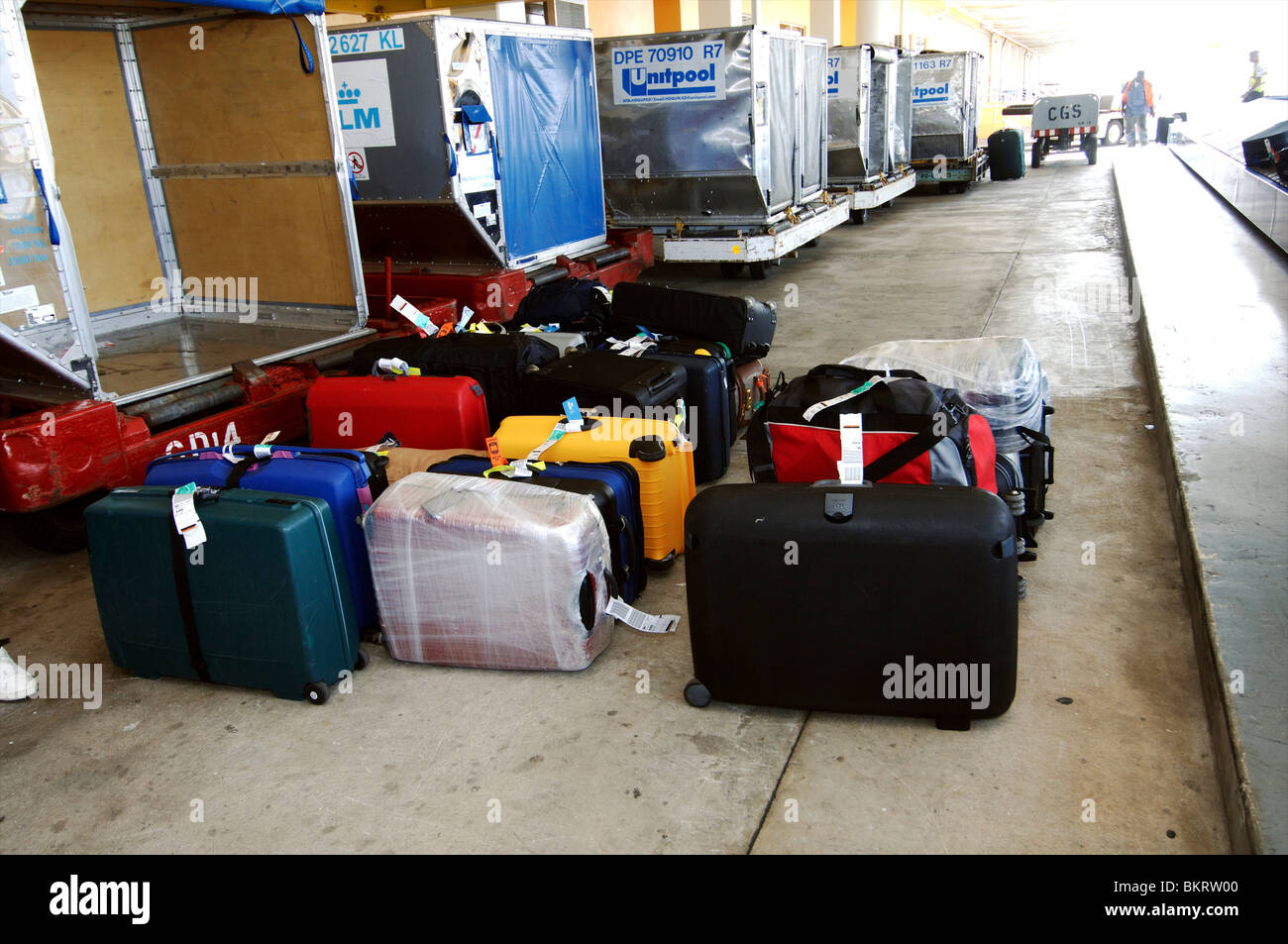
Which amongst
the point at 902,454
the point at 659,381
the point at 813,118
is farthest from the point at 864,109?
the point at 902,454

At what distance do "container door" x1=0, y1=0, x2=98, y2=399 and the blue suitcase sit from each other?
0.97m

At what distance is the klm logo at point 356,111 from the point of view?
6.64 meters

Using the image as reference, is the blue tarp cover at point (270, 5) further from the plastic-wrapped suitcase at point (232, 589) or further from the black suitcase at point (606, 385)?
the plastic-wrapped suitcase at point (232, 589)

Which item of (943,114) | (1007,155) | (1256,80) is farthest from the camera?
(1256,80)

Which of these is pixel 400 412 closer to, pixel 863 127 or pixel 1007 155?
pixel 863 127

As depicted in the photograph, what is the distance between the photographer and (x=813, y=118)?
1110cm

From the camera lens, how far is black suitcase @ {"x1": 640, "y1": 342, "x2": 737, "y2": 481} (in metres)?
4.54

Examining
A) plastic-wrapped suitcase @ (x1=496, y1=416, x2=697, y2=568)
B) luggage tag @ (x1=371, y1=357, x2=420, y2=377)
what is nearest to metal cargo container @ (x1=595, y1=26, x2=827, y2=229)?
luggage tag @ (x1=371, y1=357, x2=420, y2=377)

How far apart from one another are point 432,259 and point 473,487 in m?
4.49

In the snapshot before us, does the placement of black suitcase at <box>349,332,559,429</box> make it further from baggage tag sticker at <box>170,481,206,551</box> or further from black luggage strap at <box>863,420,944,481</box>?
black luggage strap at <box>863,420,944,481</box>

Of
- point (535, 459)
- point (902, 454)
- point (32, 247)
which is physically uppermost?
point (32, 247)

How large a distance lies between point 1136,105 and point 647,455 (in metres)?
29.6

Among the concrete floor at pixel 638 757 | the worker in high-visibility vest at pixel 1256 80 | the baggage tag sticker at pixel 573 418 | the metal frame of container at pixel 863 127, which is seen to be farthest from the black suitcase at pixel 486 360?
the worker in high-visibility vest at pixel 1256 80
